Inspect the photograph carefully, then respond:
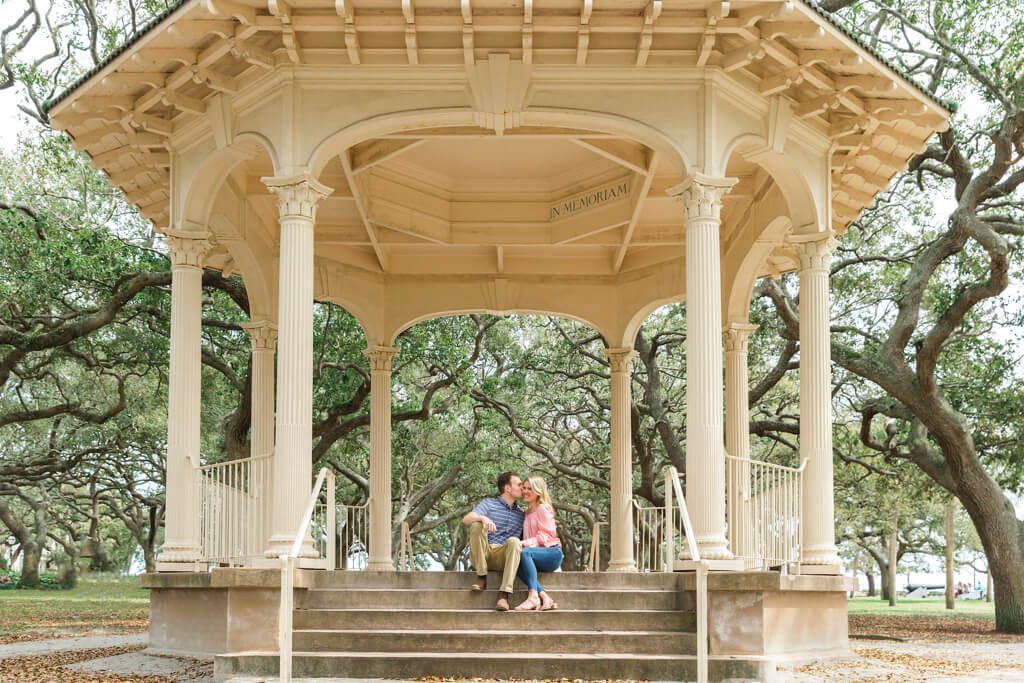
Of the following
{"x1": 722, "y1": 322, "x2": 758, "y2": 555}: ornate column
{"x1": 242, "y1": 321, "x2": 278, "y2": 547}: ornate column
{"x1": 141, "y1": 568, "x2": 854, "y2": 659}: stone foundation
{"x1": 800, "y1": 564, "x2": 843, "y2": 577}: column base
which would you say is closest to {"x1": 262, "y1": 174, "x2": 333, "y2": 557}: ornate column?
{"x1": 141, "y1": 568, "x2": 854, "y2": 659}: stone foundation

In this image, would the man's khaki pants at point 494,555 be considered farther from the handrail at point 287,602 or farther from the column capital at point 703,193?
the column capital at point 703,193

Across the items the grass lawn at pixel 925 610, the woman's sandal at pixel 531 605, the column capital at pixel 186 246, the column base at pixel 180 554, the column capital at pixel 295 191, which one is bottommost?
the grass lawn at pixel 925 610

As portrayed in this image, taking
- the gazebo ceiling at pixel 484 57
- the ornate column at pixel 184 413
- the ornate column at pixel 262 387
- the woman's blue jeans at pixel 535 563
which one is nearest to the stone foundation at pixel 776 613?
the woman's blue jeans at pixel 535 563

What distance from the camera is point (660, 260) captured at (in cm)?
1873

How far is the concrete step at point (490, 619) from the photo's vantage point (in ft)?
34.7

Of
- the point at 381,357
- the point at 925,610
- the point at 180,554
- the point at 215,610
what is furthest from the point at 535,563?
the point at 925,610

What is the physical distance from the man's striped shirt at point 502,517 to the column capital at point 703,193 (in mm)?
3508

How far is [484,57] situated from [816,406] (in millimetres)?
5492

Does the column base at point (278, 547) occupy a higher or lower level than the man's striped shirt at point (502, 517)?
lower

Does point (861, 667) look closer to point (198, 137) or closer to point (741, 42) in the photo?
point (741, 42)

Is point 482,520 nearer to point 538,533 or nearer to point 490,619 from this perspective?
point 538,533

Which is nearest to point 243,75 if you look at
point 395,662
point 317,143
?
point 317,143

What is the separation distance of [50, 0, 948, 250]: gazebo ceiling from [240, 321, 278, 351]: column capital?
227 cm

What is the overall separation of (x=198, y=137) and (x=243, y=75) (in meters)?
1.28
